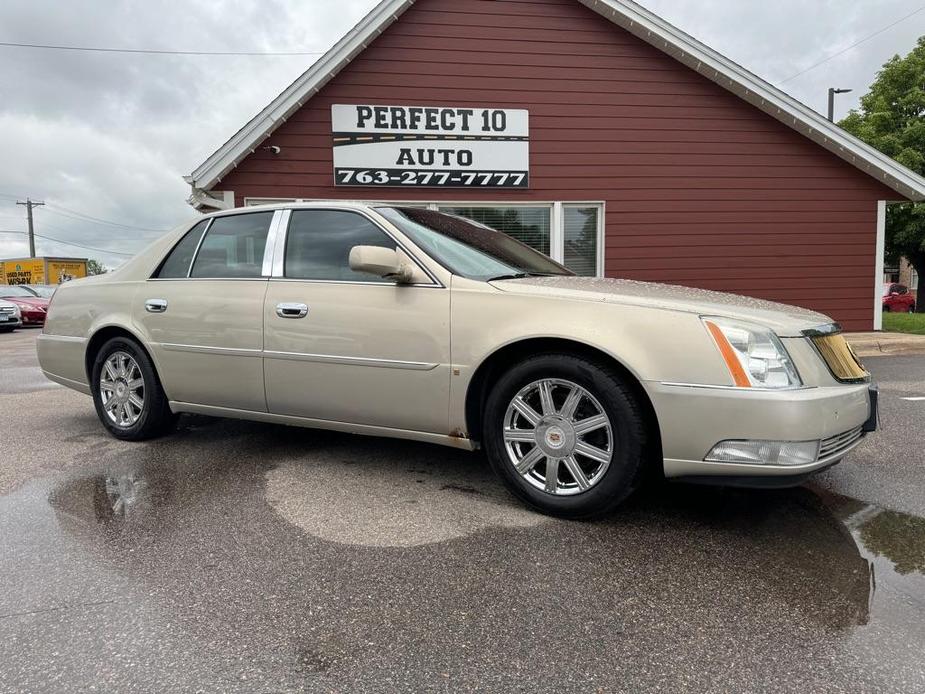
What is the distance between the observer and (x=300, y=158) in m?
9.02

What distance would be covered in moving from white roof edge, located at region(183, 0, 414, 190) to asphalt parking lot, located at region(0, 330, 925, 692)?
→ 564 cm

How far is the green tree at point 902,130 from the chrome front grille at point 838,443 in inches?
1001

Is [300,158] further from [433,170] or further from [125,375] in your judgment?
[125,375]

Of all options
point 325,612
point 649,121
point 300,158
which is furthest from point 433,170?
point 325,612

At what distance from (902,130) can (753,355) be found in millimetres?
28333

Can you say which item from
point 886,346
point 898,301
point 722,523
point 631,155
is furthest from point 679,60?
point 898,301

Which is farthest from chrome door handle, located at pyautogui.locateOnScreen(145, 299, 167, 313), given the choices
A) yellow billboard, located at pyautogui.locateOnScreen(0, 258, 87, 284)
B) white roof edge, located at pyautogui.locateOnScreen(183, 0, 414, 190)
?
yellow billboard, located at pyautogui.locateOnScreen(0, 258, 87, 284)

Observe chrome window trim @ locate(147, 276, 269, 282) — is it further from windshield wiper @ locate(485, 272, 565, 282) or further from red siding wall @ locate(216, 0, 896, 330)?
red siding wall @ locate(216, 0, 896, 330)

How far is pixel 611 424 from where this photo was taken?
2801 mm

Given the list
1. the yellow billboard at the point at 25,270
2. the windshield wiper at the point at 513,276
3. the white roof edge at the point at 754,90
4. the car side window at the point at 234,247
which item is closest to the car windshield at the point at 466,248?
the windshield wiper at the point at 513,276

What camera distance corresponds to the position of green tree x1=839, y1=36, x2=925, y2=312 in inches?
918

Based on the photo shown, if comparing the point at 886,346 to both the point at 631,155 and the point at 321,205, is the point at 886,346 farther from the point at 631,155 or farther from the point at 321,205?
the point at 321,205

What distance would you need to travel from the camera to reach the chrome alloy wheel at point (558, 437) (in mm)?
2877

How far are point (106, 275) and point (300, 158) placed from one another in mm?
4942
